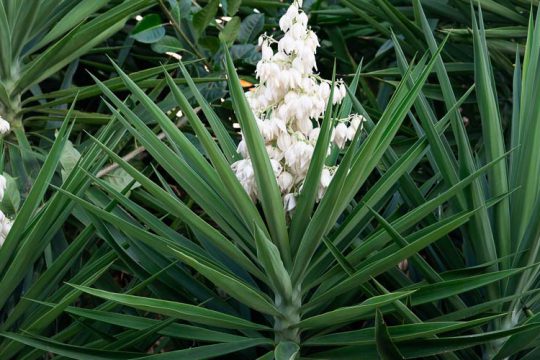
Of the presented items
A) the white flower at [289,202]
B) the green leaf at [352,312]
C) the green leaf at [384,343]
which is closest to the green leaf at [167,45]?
the white flower at [289,202]

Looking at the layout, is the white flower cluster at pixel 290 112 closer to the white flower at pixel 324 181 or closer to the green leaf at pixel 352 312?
the white flower at pixel 324 181

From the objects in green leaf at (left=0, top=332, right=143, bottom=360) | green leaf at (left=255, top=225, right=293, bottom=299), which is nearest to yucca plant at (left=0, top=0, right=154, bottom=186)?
green leaf at (left=0, top=332, right=143, bottom=360)

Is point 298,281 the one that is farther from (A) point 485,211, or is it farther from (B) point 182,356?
(A) point 485,211

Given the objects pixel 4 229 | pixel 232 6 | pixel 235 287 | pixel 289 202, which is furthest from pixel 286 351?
pixel 232 6

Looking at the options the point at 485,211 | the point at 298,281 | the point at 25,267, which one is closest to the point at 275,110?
the point at 298,281

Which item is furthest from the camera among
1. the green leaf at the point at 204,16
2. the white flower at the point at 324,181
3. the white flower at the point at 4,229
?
the green leaf at the point at 204,16

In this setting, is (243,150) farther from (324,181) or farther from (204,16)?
(204,16)

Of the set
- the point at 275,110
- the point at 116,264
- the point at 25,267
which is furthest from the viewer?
the point at 116,264

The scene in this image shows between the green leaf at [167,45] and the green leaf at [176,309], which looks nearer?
the green leaf at [176,309]
